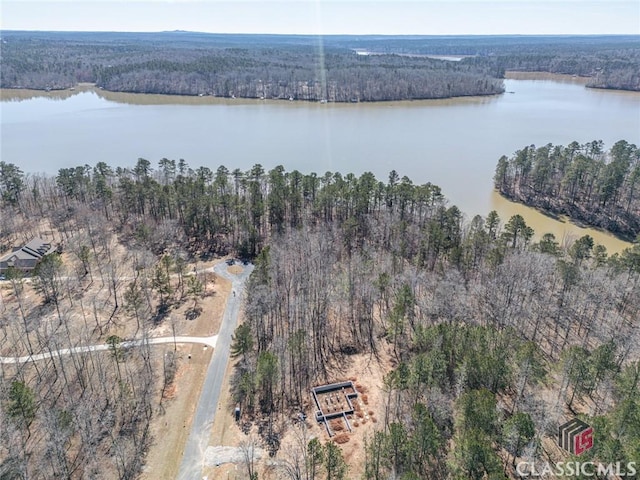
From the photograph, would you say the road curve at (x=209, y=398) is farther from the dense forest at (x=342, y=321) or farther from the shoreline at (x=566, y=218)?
the shoreline at (x=566, y=218)

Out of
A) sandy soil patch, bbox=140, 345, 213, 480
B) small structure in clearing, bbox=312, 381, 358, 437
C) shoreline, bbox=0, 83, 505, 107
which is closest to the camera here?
sandy soil patch, bbox=140, 345, 213, 480

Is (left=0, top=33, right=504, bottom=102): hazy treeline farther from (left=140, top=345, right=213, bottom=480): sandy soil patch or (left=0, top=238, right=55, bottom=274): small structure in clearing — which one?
(left=140, top=345, right=213, bottom=480): sandy soil patch

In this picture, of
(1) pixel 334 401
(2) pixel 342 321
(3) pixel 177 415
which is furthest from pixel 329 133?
(3) pixel 177 415

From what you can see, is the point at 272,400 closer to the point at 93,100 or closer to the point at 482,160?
the point at 482,160

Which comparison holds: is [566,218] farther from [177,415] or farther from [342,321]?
[177,415]

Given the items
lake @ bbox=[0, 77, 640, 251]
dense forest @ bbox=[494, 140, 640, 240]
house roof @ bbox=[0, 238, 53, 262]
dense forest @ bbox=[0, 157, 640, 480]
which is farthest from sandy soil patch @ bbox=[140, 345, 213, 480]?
dense forest @ bbox=[494, 140, 640, 240]

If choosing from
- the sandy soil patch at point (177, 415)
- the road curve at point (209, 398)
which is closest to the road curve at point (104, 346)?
the sandy soil patch at point (177, 415)
